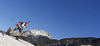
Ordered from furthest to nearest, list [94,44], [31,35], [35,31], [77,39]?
[35,31], [31,35], [77,39], [94,44]

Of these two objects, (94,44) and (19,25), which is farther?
(94,44)

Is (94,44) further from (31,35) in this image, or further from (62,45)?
(31,35)

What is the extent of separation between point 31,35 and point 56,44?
27358 millimetres

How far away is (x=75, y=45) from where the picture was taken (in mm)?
38281

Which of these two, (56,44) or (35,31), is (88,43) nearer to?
(56,44)

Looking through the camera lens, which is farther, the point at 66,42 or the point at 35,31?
the point at 35,31

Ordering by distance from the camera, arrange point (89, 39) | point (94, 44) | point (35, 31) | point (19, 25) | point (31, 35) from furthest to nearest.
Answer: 1. point (35, 31)
2. point (31, 35)
3. point (89, 39)
4. point (94, 44)
5. point (19, 25)

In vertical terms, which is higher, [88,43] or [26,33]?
[26,33]

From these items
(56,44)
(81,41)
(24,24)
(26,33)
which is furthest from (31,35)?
(24,24)

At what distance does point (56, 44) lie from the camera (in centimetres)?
4316

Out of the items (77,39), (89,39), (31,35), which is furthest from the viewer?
(31,35)

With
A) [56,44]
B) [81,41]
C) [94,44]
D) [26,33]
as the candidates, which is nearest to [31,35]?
[26,33]

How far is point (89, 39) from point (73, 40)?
5.28 meters

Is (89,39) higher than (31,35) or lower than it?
lower
